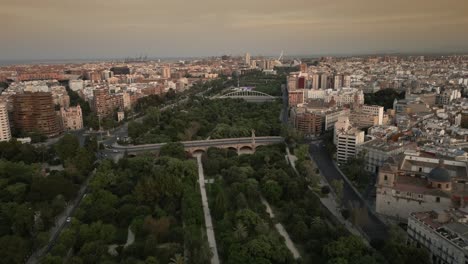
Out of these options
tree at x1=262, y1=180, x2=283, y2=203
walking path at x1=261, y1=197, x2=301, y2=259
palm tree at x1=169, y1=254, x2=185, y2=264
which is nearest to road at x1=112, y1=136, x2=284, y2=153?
tree at x1=262, y1=180, x2=283, y2=203

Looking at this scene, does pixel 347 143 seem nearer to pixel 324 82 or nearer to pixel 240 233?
pixel 240 233

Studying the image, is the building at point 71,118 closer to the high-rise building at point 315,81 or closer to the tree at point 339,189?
Result: the tree at point 339,189

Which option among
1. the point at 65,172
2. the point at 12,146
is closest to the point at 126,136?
the point at 12,146

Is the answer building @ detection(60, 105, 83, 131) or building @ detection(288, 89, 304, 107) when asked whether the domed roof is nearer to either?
building @ detection(288, 89, 304, 107)

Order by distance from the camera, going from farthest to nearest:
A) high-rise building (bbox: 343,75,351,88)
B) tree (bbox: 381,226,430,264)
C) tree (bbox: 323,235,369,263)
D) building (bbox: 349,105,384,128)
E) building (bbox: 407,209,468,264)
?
high-rise building (bbox: 343,75,351,88), building (bbox: 349,105,384,128), tree (bbox: 323,235,369,263), tree (bbox: 381,226,430,264), building (bbox: 407,209,468,264)

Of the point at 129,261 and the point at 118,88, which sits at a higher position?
the point at 118,88

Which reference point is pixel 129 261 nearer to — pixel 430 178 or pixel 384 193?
pixel 384 193
